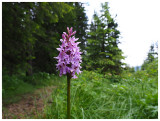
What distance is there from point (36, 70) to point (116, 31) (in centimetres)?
543

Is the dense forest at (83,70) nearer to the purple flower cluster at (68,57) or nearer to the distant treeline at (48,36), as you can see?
the distant treeline at (48,36)

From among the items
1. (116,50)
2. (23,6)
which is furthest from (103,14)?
(23,6)

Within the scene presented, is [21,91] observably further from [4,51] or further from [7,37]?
[7,37]

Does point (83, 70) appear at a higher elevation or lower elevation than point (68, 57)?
lower

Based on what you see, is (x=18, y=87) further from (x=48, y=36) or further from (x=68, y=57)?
(x=68, y=57)

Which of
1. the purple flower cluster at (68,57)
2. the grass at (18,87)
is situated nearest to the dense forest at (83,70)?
the grass at (18,87)

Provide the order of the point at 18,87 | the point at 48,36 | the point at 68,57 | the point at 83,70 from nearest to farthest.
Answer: the point at 68,57 → the point at 83,70 → the point at 18,87 → the point at 48,36

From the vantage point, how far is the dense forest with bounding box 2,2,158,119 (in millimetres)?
2242

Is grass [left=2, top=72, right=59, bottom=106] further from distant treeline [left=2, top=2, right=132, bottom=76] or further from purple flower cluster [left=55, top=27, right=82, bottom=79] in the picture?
purple flower cluster [left=55, top=27, right=82, bottom=79]

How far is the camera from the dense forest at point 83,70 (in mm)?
2242

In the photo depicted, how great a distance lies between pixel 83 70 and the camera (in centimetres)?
509

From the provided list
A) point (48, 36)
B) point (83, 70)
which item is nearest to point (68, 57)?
point (83, 70)

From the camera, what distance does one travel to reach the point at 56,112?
2176 mm

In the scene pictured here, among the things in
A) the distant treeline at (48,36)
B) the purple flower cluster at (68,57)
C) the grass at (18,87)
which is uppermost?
the distant treeline at (48,36)
